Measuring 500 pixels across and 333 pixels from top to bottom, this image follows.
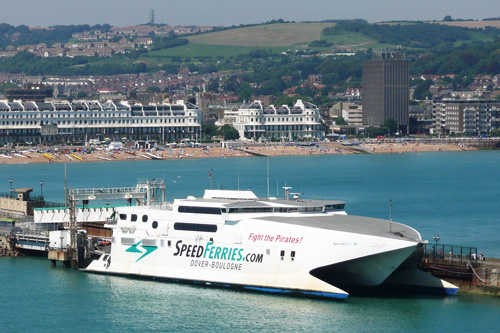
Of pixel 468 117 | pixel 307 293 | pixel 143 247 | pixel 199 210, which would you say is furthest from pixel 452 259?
pixel 468 117

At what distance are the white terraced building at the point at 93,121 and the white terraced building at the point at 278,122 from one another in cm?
613

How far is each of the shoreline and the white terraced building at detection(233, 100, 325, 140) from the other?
1521 cm

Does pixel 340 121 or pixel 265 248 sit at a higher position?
pixel 340 121

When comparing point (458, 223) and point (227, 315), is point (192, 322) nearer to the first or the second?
point (227, 315)

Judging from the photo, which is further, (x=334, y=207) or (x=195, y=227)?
(x=334, y=207)

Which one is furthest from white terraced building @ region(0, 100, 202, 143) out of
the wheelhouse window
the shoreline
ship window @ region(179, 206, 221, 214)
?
the wheelhouse window

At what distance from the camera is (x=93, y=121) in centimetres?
14575

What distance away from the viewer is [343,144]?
138 m

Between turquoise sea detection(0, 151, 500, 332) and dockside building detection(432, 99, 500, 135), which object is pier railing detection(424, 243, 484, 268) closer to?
turquoise sea detection(0, 151, 500, 332)

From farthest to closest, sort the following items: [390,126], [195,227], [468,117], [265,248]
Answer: [468,117] < [390,126] < [195,227] < [265,248]

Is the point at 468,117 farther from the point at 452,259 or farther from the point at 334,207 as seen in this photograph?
the point at 452,259

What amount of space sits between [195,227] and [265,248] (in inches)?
120

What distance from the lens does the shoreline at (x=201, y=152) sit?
120m

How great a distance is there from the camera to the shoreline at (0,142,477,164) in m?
120
